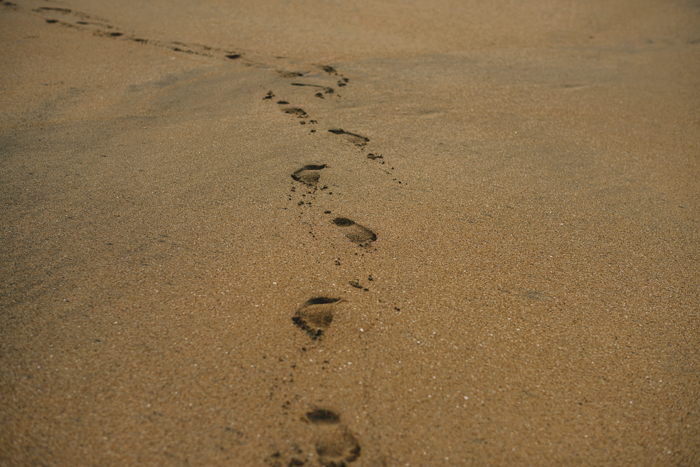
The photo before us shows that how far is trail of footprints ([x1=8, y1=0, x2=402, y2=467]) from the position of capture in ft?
4.13

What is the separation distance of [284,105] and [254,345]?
75.8 inches

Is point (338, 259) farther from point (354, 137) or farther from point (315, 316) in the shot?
point (354, 137)

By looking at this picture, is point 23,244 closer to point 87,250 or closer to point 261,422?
point 87,250

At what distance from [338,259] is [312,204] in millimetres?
413

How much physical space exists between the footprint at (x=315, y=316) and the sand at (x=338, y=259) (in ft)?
0.04

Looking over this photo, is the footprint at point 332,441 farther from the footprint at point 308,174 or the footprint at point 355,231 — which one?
the footprint at point 308,174

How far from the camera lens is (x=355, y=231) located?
2.05m

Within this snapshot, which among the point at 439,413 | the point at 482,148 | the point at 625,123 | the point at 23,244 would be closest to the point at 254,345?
the point at 439,413

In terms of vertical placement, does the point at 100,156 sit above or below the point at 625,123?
below

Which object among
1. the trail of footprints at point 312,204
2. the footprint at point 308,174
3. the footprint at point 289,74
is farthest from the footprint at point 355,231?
the footprint at point 289,74

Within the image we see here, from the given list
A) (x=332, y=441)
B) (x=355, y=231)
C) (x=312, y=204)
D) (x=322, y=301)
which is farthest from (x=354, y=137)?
(x=332, y=441)

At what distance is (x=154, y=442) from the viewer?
1.27 m

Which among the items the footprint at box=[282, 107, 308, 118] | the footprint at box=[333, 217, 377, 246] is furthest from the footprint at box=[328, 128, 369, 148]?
the footprint at box=[333, 217, 377, 246]

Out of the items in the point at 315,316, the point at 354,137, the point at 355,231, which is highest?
the point at 354,137
